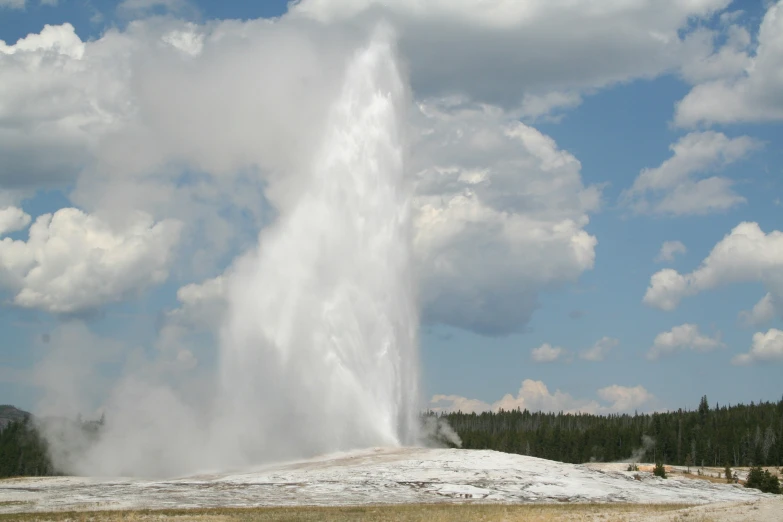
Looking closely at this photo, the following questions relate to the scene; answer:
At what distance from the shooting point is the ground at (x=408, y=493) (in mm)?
33062

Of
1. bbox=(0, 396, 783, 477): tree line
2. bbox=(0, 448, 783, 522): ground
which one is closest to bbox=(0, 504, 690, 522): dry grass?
bbox=(0, 448, 783, 522): ground

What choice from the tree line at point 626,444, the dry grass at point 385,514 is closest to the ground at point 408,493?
the dry grass at point 385,514

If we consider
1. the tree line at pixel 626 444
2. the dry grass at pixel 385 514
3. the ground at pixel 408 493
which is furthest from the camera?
the tree line at pixel 626 444

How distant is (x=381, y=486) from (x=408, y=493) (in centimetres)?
249

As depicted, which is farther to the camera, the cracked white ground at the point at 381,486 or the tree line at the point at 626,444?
the tree line at the point at 626,444

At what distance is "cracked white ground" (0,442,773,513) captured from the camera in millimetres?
40188

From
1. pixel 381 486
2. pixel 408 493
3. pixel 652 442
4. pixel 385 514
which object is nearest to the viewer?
pixel 385 514

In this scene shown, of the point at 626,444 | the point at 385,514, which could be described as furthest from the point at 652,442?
the point at 385,514

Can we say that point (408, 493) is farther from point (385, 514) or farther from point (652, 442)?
point (652, 442)

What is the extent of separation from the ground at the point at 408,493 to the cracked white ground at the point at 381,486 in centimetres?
6

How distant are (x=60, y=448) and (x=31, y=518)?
7272 cm

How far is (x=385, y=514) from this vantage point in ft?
110

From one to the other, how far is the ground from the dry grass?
0.06 metres

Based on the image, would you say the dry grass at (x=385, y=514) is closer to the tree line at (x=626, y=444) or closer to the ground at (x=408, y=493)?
the ground at (x=408, y=493)
